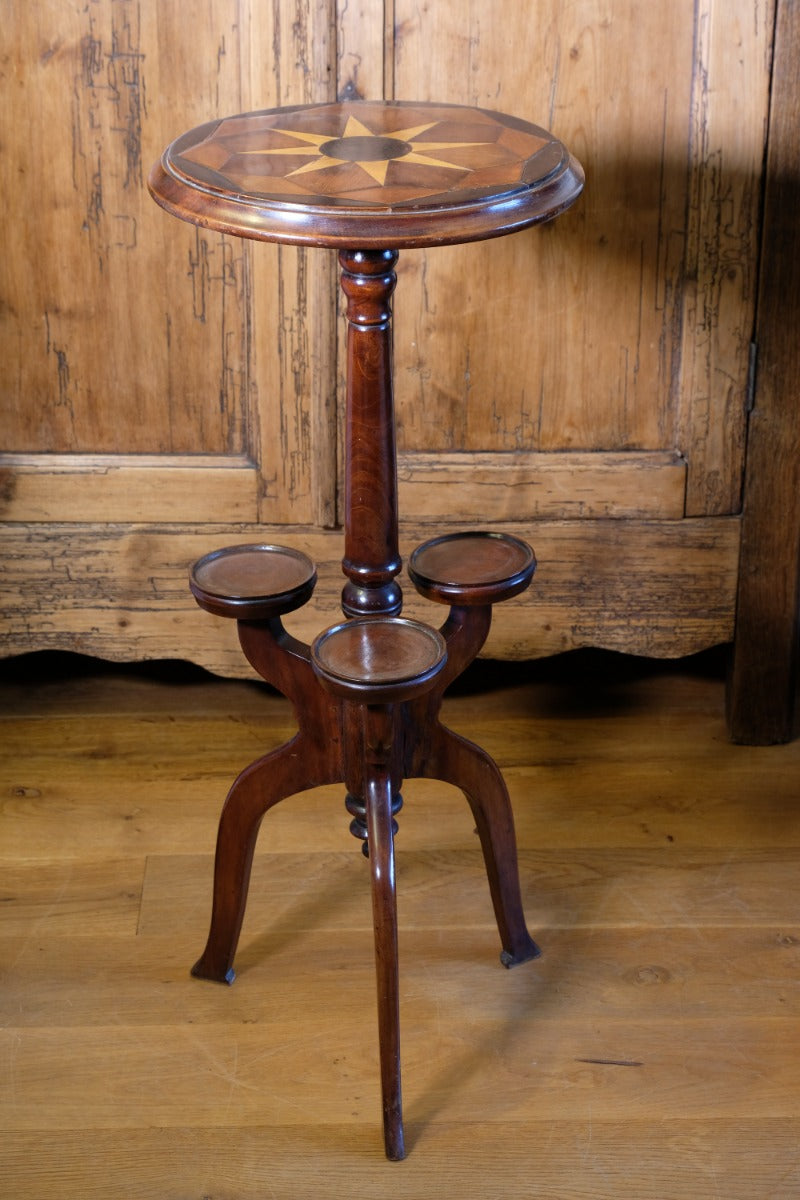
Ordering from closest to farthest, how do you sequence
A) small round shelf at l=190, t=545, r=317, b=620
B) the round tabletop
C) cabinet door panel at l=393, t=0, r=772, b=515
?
the round tabletop
small round shelf at l=190, t=545, r=317, b=620
cabinet door panel at l=393, t=0, r=772, b=515

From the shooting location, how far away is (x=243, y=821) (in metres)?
1.74

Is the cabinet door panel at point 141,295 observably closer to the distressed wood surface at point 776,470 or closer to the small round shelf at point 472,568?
the small round shelf at point 472,568

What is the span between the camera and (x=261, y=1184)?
1526 mm

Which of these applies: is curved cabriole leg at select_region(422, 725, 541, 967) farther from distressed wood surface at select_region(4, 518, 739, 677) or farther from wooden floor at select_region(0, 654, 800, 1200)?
distressed wood surface at select_region(4, 518, 739, 677)

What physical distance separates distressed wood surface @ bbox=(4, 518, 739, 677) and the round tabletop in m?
0.72

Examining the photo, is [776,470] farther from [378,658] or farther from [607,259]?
[378,658]

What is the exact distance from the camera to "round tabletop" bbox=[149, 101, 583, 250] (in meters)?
1.37

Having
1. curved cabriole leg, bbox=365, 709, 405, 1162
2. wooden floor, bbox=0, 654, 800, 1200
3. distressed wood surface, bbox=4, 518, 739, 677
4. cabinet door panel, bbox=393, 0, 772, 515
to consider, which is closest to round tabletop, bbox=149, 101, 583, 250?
cabinet door panel, bbox=393, 0, 772, 515

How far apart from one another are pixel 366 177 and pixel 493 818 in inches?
31.0

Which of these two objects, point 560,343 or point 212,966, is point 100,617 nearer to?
point 212,966

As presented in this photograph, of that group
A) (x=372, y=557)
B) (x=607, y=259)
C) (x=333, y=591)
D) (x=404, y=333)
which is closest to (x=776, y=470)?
(x=607, y=259)

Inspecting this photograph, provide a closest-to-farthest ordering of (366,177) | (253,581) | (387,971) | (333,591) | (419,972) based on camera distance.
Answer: (366,177) → (387,971) → (253,581) → (419,972) → (333,591)

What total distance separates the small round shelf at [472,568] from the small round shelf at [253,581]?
0.45ft

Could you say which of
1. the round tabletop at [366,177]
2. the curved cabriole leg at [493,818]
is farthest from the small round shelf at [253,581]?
the round tabletop at [366,177]
